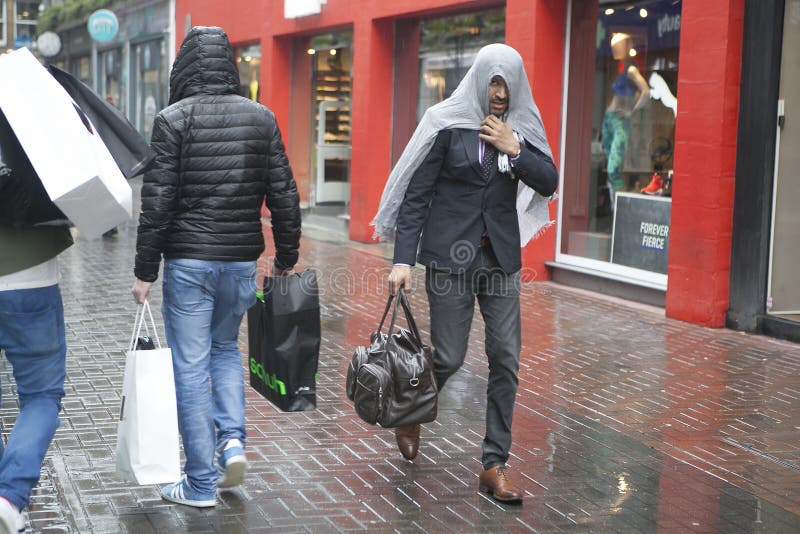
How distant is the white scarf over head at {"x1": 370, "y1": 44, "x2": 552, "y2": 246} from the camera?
495 cm

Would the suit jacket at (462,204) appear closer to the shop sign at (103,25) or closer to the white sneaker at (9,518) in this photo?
the white sneaker at (9,518)

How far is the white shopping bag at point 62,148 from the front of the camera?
12.8 ft

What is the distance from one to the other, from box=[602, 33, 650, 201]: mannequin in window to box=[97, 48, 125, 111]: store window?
23.5 metres

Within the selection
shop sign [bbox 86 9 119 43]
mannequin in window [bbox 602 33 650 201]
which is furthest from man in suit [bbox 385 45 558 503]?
shop sign [bbox 86 9 119 43]

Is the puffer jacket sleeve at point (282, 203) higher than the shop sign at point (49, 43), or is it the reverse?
the shop sign at point (49, 43)

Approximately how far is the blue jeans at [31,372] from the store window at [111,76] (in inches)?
1165

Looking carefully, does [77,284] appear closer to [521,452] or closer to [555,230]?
[555,230]

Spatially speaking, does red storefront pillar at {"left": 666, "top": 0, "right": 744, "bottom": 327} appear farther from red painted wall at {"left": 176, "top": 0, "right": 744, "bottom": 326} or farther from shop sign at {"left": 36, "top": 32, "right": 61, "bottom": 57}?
shop sign at {"left": 36, "top": 32, "right": 61, "bottom": 57}

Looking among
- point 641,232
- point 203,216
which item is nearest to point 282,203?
point 203,216

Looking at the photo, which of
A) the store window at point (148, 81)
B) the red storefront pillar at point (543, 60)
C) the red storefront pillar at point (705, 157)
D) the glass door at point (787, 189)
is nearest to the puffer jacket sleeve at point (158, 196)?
the red storefront pillar at point (705, 157)

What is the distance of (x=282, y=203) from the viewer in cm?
494

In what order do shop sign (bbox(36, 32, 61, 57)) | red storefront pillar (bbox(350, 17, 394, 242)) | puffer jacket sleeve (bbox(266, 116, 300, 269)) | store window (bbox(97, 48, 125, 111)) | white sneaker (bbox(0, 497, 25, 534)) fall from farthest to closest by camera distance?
1. store window (bbox(97, 48, 125, 111))
2. shop sign (bbox(36, 32, 61, 57))
3. red storefront pillar (bbox(350, 17, 394, 242))
4. puffer jacket sleeve (bbox(266, 116, 300, 269))
5. white sneaker (bbox(0, 497, 25, 534))

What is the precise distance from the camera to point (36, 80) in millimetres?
4086

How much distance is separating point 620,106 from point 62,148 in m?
8.50
